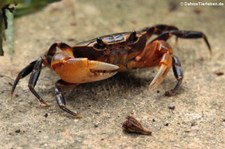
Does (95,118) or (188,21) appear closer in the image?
(95,118)

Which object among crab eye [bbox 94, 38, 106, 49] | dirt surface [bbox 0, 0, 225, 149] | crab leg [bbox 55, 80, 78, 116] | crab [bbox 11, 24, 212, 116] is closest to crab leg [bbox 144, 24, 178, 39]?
crab [bbox 11, 24, 212, 116]

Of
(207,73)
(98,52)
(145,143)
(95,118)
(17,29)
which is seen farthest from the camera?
(17,29)

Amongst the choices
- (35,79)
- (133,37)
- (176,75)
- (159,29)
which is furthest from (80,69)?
(159,29)

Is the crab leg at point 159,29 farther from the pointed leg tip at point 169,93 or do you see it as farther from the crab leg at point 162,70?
the pointed leg tip at point 169,93

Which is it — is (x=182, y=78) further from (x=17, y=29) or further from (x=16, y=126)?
(x=17, y=29)

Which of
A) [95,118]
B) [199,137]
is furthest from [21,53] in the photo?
[199,137]

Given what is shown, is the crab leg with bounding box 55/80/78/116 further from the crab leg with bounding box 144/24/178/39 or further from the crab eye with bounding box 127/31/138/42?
the crab leg with bounding box 144/24/178/39

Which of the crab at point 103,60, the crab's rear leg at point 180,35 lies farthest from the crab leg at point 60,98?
the crab's rear leg at point 180,35

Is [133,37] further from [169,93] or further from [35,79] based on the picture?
[35,79]
